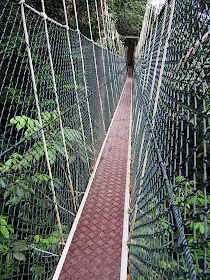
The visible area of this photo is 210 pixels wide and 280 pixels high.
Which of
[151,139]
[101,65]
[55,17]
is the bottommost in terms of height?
[151,139]

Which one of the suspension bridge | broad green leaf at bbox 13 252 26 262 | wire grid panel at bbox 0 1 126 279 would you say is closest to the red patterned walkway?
the suspension bridge

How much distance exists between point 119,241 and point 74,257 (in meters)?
0.39

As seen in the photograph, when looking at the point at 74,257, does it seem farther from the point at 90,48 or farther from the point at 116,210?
the point at 90,48

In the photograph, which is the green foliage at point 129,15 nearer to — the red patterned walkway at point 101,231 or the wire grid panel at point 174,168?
the red patterned walkway at point 101,231

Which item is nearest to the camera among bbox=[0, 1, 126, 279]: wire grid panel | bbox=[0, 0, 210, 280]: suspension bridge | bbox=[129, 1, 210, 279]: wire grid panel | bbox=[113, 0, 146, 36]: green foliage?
bbox=[129, 1, 210, 279]: wire grid panel

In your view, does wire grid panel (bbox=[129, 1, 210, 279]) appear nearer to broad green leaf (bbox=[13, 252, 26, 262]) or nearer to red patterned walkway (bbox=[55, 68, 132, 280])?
red patterned walkway (bbox=[55, 68, 132, 280])

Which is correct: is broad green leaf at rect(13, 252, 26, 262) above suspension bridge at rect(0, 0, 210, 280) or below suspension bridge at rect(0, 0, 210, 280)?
below

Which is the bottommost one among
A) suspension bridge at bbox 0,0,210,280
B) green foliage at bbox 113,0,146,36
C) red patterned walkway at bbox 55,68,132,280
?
red patterned walkway at bbox 55,68,132,280

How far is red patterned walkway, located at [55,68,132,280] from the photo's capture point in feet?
5.15

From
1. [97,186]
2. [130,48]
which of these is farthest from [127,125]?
[130,48]

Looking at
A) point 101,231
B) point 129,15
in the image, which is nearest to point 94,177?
point 101,231

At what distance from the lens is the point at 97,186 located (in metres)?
2.58

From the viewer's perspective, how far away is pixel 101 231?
6.31 feet

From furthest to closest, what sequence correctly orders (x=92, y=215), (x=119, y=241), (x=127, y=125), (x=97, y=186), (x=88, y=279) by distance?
1. (x=127, y=125)
2. (x=97, y=186)
3. (x=92, y=215)
4. (x=119, y=241)
5. (x=88, y=279)
